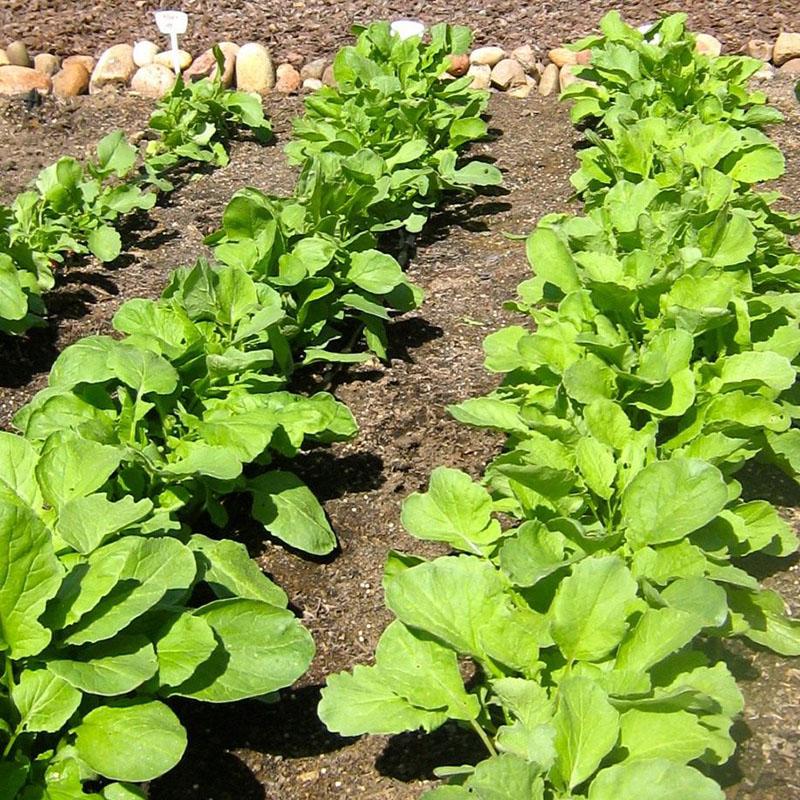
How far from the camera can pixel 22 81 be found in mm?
6445

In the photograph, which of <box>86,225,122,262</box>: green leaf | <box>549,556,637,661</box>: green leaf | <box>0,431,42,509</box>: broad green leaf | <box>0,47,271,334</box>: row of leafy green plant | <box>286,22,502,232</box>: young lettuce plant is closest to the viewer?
<box>549,556,637,661</box>: green leaf

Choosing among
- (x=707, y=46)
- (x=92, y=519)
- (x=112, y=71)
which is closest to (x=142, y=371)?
(x=92, y=519)

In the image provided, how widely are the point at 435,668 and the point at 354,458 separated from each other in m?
1.35

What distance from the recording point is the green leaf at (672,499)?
2.22 meters

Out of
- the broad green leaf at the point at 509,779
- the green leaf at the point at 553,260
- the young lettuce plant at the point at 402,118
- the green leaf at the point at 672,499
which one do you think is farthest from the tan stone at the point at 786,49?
the broad green leaf at the point at 509,779

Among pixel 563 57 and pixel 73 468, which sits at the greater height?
pixel 73 468

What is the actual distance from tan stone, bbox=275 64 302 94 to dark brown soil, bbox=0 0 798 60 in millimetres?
331

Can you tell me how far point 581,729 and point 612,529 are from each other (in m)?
0.71

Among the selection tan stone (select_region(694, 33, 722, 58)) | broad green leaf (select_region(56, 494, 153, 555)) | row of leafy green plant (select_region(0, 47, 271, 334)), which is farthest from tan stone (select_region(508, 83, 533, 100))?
broad green leaf (select_region(56, 494, 153, 555))

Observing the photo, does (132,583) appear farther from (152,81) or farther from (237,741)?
(152,81)

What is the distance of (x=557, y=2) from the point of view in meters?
7.76

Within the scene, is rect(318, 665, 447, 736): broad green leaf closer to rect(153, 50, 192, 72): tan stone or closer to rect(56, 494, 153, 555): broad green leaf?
rect(56, 494, 153, 555): broad green leaf

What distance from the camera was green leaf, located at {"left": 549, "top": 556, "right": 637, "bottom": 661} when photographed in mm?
2045

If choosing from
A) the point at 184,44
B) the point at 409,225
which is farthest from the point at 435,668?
the point at 184,44
